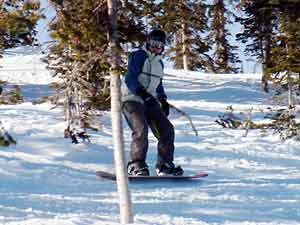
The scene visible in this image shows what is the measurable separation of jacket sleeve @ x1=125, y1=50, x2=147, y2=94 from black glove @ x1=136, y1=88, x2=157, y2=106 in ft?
0.21

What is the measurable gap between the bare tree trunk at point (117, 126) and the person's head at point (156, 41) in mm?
2476

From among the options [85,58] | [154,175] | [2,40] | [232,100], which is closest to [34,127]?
[154,175]

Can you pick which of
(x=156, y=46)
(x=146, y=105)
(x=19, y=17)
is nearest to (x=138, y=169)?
(x=146, y=105)

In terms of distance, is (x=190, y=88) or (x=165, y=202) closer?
(x=165, y=202)

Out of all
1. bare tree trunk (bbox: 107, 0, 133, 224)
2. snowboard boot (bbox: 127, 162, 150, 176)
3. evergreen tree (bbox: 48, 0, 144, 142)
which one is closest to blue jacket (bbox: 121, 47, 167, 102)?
snowboard boot (bbox: 127, 162, 150, 176)

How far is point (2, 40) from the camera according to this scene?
8.95 meters

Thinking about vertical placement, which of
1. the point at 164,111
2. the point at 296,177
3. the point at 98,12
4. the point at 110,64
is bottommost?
the point at 296,177

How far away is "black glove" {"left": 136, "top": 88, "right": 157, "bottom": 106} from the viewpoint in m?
9.60

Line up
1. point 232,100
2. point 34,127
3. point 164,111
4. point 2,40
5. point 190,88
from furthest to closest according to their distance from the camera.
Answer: point 190,88 < point 232,100 < point 34,127 < point 164,111 < point 2,40

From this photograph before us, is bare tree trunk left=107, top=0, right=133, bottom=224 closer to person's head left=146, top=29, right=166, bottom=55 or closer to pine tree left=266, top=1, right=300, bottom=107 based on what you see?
person's head left=146, top=29, right=166, bottom=55

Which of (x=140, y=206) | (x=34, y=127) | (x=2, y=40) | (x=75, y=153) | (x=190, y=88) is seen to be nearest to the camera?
(x=140, y=206)

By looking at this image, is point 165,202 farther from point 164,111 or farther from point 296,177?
point 296,177

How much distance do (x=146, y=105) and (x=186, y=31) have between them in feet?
72.5

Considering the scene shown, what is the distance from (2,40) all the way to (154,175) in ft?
11.3
